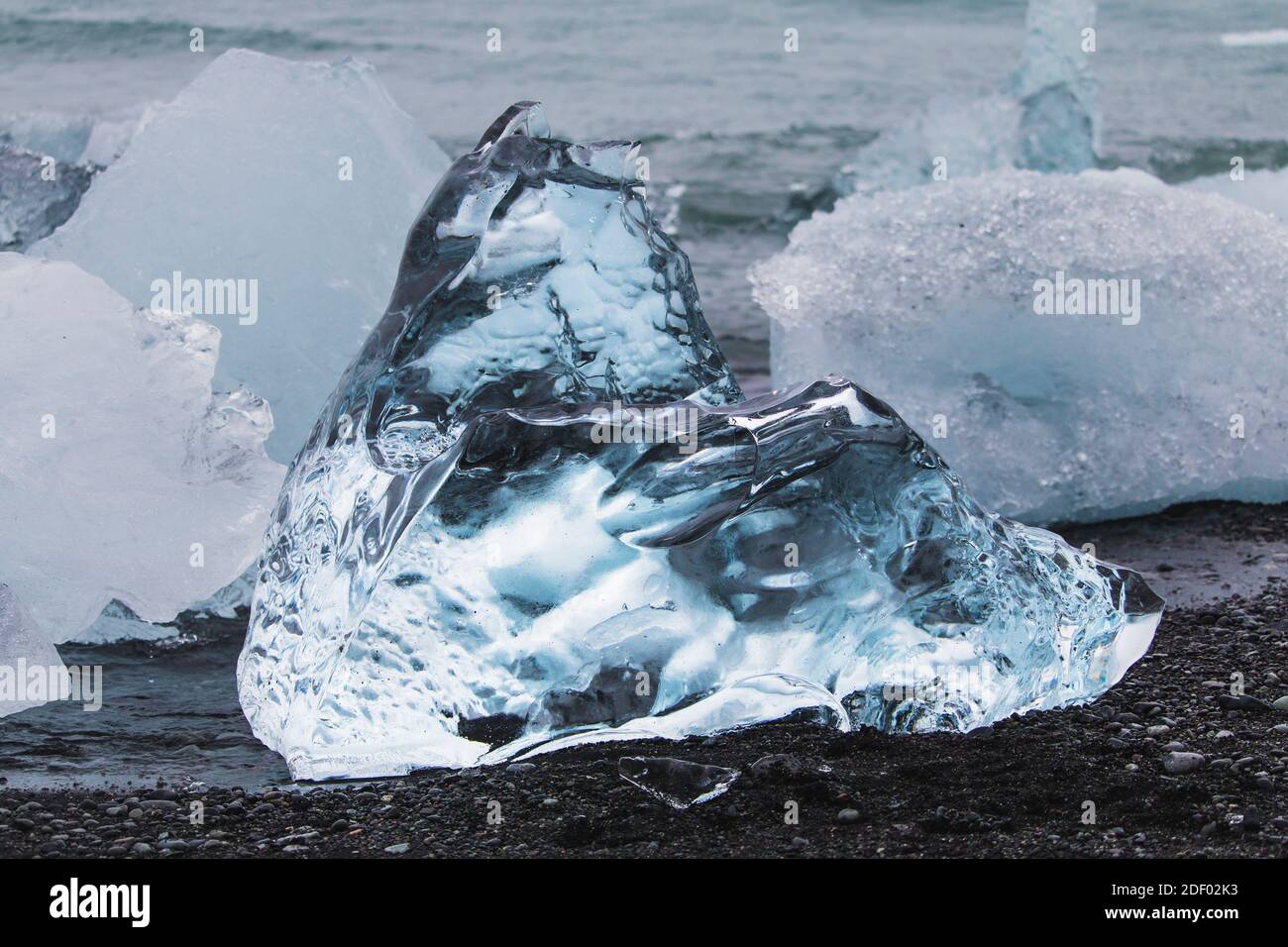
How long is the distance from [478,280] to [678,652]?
92 centimetres

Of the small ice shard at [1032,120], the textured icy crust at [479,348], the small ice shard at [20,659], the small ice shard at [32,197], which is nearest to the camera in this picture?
the textured icy crust at [479,348]

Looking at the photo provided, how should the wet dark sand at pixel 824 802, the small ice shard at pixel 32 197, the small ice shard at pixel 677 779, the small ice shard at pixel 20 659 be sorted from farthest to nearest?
the small ice shard at pixel 32 197 → the small ice shard at pixel 20 659 → the small ice shard at pixel 677 779 → the wet dark sand at pixel 824 802

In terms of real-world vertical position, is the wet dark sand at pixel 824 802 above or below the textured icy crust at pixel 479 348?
below

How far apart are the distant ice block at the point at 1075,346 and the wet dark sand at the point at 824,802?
50.6 inches

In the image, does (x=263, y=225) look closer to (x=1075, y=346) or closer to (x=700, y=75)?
(x=1075, y=346)

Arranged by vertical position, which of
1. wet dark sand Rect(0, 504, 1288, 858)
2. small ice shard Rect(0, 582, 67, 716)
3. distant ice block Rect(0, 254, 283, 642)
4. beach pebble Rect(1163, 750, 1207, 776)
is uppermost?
distant ice block Rect(0, 254, 283, 642)

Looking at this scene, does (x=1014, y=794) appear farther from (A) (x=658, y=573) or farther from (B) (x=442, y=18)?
(B) (x=442, y=18)

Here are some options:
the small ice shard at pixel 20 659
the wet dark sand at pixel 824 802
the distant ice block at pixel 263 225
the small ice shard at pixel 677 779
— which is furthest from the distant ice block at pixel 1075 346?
the small ice shard at pixel 20 659

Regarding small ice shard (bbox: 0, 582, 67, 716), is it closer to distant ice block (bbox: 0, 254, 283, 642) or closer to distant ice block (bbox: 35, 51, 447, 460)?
distant ice block (bbox: 0, 254, 283, 642)

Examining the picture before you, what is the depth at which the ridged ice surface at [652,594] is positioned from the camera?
8.58ft

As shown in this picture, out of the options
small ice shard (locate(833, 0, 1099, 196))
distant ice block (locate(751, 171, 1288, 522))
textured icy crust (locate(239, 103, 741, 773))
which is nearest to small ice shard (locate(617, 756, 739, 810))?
textured icy crust (locate(239, 103, 741, 773))

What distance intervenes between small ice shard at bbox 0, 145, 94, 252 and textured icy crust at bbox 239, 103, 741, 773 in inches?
94.4

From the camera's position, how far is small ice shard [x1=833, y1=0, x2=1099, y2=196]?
7.81m

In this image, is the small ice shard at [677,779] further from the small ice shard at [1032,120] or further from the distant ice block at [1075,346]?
the small ice shard at [1032,120]
